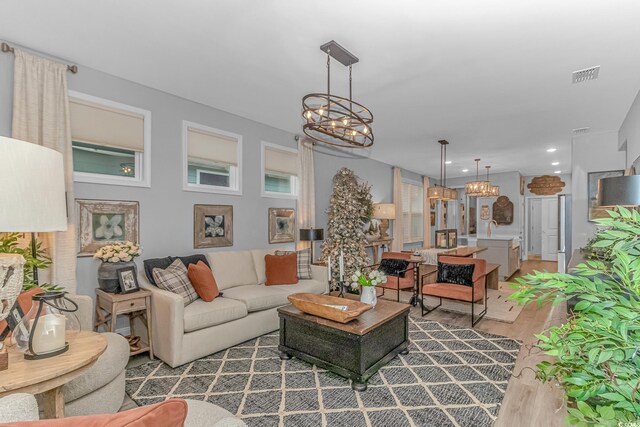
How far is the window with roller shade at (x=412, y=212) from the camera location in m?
9.12

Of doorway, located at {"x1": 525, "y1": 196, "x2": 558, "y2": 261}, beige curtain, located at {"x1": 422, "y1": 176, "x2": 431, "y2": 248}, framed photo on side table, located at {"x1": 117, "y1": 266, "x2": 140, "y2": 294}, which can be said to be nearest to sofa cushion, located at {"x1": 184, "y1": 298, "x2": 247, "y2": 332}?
framed photo on side table, located at {"x1": 117, "y1": 266, "x2": 140, "y2": 294}

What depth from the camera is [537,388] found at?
264cm

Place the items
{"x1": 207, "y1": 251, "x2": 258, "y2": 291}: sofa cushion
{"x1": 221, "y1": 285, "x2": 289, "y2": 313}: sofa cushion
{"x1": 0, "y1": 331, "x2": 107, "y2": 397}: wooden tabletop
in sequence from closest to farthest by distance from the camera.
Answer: {"x1": 0, "y1": 331, "x2": 107, "y2": 397}: wooden tabletop < {"x1": 221, "y1": 285, "x2": 289, "y2": 313}: sofa cushion < {"x1": 207, "y1": 251, "x2": 258, "y2": 291}: sofa cushion

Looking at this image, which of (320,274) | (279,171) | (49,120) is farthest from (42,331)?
(279,171)

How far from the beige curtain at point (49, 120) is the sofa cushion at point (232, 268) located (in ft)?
4.71

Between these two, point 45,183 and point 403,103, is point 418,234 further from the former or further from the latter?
point 45,183

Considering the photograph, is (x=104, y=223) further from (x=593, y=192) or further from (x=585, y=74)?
(x=593, y=192)

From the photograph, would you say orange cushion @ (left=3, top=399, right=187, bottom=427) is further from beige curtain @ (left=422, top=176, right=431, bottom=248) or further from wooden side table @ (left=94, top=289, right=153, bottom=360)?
beige curtain @ (left=422, top=176, right=431, bottom=248)

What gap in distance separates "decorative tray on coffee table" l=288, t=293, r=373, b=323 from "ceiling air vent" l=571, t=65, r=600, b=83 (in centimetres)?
316

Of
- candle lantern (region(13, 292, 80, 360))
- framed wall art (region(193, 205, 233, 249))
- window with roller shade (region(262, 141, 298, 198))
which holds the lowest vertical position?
candle lantern (region(13, 292, 80, 360))

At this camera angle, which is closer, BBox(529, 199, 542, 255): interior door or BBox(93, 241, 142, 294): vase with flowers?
BBox(93, 241, 142, 294): vase with flowers

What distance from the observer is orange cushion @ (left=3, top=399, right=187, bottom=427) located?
66cm

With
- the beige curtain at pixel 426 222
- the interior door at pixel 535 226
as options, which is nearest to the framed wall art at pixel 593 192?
the beige curtain at pixel 426 222

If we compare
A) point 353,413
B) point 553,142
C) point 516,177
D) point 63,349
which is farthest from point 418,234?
point 63,349
